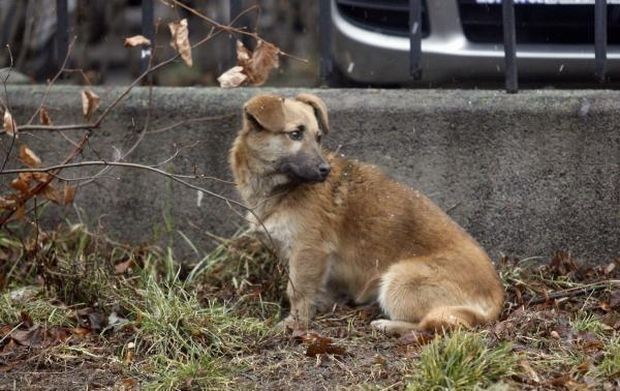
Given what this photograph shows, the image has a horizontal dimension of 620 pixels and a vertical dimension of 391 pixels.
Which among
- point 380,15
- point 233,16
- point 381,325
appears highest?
point 233,16

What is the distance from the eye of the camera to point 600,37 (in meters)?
6.20

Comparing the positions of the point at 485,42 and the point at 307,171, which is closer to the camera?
the point at 307,171

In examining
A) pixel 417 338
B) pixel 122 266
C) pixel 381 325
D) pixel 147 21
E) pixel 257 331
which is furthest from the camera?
pixel 147 21

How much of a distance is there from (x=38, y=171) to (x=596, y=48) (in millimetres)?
2837

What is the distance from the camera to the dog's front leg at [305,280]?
588 cm

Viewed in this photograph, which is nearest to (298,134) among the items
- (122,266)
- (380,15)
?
(122,266)

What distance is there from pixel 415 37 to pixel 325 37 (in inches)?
20.4

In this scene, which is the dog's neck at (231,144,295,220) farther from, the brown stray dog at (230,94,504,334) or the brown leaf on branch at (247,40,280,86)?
the brown leaf on branch at (247,40,280,86)

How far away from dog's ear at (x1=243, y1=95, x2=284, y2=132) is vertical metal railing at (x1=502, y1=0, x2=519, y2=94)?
124cm

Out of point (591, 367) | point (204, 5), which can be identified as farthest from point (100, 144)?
point (204, 5)

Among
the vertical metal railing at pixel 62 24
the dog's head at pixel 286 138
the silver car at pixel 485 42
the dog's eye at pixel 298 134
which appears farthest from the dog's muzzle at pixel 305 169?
the vertical metal railing at pixel 62 24

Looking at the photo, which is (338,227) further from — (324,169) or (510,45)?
(510,45)

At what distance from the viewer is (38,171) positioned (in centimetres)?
555

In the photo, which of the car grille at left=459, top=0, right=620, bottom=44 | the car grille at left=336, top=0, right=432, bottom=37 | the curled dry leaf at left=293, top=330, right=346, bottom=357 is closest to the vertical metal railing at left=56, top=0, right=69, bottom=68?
the car grille at left=336, top=0, right=432, bottom=37
